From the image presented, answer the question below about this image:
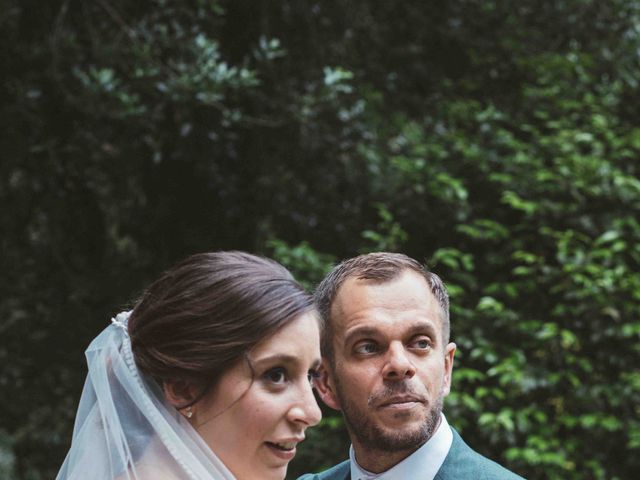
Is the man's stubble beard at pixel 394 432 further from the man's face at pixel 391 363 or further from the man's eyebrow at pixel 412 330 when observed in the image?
the man's eyebrow at pixel 412 330

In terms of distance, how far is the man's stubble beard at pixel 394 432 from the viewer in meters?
2.77

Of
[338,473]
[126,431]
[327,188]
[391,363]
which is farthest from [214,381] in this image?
[327,188]

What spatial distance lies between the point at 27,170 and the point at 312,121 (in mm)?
2137

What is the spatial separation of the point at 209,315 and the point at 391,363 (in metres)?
0.77

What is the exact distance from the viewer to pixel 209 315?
2195mm

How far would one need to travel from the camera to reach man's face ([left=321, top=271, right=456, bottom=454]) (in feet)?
9.04

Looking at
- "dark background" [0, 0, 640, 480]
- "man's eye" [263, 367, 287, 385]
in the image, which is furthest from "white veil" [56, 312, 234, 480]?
"dark background" [0, 0, 640, 480]

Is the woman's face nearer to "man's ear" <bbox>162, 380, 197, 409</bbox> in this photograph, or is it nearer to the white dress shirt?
"man's ear" <bbox>162, 380, 197, 409</bbox>

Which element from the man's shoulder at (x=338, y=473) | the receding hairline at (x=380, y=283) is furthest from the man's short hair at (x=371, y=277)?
the man's shoulder at (x=338, y=473)

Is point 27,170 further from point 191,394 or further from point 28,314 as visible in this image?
point 191,394

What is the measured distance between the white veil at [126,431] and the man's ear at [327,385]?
0.80 metres

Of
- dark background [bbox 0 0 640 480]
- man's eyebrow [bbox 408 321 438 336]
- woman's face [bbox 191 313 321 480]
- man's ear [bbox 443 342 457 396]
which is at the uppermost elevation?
woman's face [bbox 191 313 321 480]

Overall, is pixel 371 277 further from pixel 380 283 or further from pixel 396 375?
pixel 396 375

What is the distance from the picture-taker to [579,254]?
19.2ft
